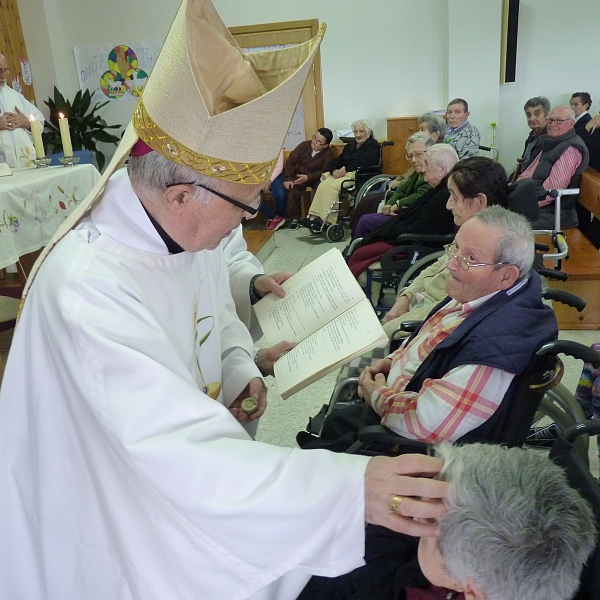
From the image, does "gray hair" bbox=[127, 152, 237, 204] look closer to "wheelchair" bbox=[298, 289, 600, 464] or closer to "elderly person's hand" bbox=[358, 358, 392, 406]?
"wheelchair" bbox=[298, 289, 600, 464]

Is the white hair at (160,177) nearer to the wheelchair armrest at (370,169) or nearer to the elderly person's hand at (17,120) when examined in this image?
the elderly person's hand at (17,120)

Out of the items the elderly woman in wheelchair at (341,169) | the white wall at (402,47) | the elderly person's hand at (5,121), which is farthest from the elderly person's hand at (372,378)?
the white wall at (402,47)

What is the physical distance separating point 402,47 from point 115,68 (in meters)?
3.73

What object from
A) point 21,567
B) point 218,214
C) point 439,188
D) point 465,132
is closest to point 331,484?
point 218,214

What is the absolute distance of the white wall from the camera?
253 inches

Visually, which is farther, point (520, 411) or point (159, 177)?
point (520, 411)

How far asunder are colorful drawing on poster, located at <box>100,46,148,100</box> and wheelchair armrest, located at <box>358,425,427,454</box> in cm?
708

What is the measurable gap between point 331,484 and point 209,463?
0.56 ft

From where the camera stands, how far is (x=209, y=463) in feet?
2.55

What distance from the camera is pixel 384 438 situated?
59.3 inches

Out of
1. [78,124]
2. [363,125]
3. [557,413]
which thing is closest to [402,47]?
[363,125]

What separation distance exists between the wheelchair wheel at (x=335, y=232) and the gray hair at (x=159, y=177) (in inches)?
201

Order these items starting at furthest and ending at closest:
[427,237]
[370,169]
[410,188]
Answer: [370,169] → [410,188] → [427,237]

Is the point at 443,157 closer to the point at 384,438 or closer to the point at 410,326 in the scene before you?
the point at 410,326
